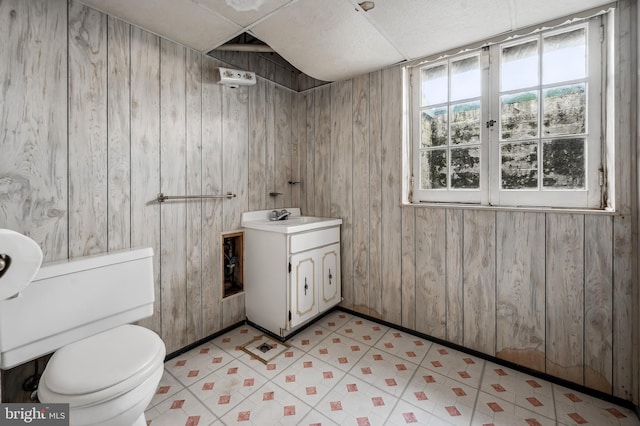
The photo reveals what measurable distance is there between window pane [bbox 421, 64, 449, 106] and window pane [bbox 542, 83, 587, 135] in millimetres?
628

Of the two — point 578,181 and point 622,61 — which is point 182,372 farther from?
point 622,61

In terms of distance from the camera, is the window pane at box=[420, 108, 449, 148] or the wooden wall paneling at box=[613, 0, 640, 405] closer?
the wooden wall paneling at box=[613, 0, 640, 405]

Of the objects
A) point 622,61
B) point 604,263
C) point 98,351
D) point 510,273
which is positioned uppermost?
point 622,61

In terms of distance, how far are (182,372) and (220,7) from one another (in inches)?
89.8

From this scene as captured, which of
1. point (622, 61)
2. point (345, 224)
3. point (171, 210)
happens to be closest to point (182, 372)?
point (171, 210)

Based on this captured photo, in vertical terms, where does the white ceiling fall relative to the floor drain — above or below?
above

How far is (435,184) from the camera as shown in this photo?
2.19 metres

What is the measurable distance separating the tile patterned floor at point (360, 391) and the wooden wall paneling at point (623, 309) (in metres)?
0.15

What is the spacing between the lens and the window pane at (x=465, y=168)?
2.00 metres

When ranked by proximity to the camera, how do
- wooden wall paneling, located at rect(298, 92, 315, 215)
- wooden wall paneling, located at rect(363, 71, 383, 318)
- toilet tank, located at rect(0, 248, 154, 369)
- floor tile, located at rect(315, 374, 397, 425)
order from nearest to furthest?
toilet tank, located at rect(0, 248, 154, 369)
floor tile, located at rect(315, 374, 397, 425)
wooden wall paneling, located at rect(363, 71, 383, 318)
wooden wall paneling, located at rect(298, 92, 315, 215)

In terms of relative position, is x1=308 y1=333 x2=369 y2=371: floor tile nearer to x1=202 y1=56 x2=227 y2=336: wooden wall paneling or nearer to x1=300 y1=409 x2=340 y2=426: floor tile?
x1=300 y1=409 x2=340 y2=426: floor tile

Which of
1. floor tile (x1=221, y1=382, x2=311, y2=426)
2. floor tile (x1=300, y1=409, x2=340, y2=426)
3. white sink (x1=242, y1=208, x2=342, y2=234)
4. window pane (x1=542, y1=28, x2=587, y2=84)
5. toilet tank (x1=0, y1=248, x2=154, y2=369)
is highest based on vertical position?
window pane (x1=542, y1=28, x2=587, y2=84)

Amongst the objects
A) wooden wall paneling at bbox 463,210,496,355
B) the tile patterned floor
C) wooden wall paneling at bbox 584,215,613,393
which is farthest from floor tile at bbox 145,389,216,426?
wooden wall paneling at bbox 584,215,613,393

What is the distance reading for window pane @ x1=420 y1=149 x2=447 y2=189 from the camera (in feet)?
Result: 7.04
